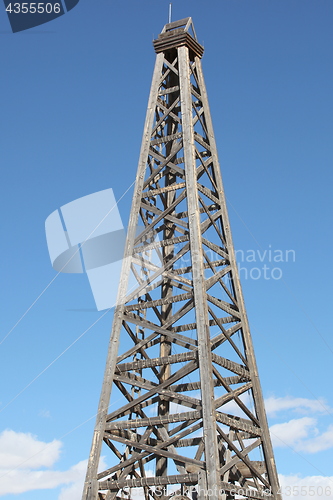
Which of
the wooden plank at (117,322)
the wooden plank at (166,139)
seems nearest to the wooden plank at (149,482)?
the wooden plank at (117,322)

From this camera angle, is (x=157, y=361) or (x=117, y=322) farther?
(x=117, y=322)

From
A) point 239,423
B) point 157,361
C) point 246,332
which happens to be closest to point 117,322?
point 157,361

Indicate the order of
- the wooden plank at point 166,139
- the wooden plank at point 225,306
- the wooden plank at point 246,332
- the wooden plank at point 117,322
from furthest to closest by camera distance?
the wooden plank at point 166,139, the wooden plank at point 225,306, the wooden plank at point 246,332, the wooden plank at point 117,322

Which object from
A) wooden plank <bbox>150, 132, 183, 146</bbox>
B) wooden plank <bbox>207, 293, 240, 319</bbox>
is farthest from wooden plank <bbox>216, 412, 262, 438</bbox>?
wooden plank <bbox>150, 132, 183, 146</bbox>

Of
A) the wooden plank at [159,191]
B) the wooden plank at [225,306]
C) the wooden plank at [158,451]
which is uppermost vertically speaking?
the wooden plank at [159,191]

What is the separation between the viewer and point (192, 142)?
567 inches

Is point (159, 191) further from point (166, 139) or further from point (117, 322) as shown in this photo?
point (117, 322)

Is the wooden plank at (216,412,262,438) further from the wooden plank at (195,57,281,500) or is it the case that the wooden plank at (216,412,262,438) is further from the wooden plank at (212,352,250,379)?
the wooden plank at (212,352,250,379)

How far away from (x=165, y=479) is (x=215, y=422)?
4.75 ft

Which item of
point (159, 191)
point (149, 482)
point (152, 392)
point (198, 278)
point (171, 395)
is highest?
point (159, 191)

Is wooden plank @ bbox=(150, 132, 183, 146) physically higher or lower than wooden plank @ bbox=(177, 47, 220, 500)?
higher

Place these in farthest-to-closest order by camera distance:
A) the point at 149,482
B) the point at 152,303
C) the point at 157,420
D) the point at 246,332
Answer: the point at 246,332 → the point at 152,303 → the point at 157,420 → the point at 149,482

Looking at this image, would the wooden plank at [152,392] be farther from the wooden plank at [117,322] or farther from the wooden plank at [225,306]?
the wooden plank at [225,306]

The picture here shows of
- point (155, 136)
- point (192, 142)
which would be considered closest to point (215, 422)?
point (192, 142)
